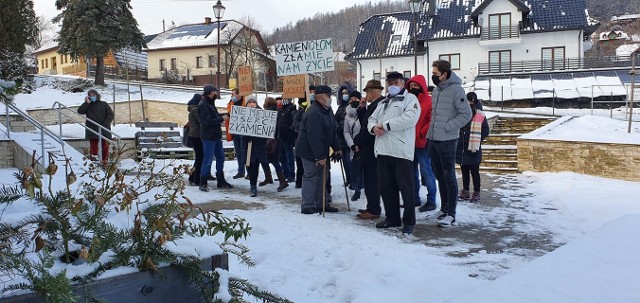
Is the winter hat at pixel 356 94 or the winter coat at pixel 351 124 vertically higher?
the winter hat at pixel 356 94

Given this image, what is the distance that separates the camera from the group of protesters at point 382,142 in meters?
6.35

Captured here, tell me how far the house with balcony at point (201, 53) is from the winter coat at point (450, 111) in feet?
142

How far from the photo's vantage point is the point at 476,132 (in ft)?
29.3

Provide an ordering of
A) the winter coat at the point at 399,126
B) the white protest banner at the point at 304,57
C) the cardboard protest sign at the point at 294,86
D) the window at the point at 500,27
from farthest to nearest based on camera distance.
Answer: the window at the point at 500,27, the cardboard protest sign at the point at 294,86, the white protest banner at the point at 304,57, the winter coat at the point at 399,126

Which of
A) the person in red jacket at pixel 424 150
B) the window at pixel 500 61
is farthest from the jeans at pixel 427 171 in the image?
the window at pixel 500 61

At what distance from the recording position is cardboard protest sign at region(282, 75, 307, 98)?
10245mm

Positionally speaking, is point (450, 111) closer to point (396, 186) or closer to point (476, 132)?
point (396, 186)

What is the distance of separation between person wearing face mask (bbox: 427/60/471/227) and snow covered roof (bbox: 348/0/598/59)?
104 feet

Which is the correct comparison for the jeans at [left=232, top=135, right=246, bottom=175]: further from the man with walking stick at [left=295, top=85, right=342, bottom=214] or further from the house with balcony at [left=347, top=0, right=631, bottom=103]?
the house with balcony at [left=347, top=0, right=631, bottom=103]

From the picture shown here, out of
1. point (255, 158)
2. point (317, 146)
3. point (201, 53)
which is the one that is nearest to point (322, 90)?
point (317, 146)

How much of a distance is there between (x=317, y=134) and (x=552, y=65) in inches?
1435

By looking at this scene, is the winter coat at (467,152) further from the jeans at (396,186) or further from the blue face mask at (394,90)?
the blue face mask at (394,90)

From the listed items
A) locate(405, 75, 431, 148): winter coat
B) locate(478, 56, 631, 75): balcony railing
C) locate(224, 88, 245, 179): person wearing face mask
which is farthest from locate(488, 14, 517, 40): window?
locate(405, 75, 431, 148): winter coat

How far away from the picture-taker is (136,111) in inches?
Answer: 1207
